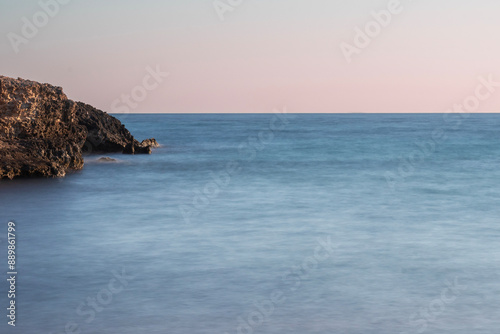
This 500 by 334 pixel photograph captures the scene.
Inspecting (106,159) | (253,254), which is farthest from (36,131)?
(253,254)

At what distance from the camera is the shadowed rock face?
1007 inches

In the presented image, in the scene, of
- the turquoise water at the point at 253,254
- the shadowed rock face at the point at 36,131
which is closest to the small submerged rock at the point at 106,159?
the shadowed rock face at the point at 36,131

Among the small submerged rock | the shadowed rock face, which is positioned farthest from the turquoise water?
the small submerged rock

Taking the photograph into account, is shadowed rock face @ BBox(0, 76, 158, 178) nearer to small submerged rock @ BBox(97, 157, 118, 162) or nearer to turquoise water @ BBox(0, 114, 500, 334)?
turquoise water @ BBox(0, 114, 500, 334)

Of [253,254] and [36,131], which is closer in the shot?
[253,254]

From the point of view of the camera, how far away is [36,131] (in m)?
27.9

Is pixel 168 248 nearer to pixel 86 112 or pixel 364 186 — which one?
pixel 364 186

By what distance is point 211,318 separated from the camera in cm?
985

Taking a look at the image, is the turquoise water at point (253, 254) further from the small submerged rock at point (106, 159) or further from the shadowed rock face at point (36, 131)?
the small submerged rock at point (106, 159)

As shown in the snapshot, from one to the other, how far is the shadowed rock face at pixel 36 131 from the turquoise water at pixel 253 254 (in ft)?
3.22

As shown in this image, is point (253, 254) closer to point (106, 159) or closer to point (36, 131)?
point (36, 131)

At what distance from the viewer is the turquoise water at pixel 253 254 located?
10000 millimetres

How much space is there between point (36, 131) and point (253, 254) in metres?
16.8

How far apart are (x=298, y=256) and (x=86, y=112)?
2839cm
